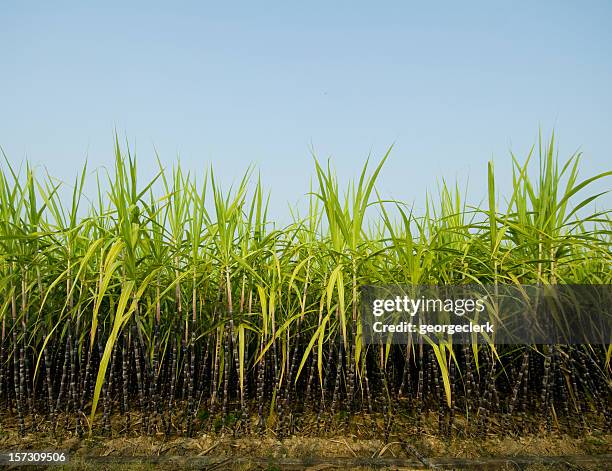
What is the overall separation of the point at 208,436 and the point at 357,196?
4.25 ft

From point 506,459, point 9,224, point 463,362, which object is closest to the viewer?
point 506,459

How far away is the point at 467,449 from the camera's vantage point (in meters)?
2.32

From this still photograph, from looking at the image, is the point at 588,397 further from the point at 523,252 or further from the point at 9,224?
the point at 9,224

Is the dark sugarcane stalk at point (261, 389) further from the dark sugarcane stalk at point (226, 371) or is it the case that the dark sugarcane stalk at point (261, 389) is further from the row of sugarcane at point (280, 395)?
the dark sugarcane stalk at point (226, 371)

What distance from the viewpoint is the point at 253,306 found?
2.60 metres

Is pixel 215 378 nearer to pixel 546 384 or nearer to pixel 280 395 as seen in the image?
pixel 280 395

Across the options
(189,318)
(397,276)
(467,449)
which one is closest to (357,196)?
(397,276)
